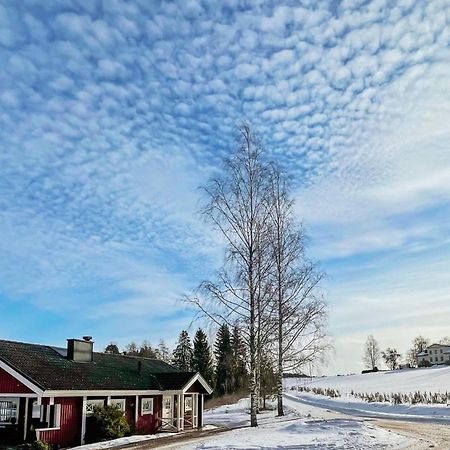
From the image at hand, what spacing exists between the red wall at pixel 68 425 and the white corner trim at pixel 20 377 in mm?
1256

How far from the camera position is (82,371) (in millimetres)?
22500

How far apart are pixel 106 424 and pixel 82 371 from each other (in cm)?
296

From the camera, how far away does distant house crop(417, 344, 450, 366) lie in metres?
131

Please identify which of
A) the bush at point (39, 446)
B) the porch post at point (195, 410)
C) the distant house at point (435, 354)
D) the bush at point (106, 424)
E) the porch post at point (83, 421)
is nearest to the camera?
the bush at point (39, 446)

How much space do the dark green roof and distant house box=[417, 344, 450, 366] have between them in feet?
391

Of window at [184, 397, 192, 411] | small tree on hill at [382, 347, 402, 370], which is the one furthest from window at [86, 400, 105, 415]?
small tree on hill at [382, 347, 402, 370]

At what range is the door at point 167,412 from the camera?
2572 cm

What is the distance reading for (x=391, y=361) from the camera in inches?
4505

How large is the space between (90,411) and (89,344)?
4741 mm

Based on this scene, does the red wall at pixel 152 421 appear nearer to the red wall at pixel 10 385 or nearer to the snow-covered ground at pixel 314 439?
the red wall at pixel 10 385

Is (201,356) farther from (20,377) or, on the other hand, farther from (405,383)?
(20,377)

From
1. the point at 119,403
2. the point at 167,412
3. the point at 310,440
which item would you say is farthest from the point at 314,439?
the point at 167,412

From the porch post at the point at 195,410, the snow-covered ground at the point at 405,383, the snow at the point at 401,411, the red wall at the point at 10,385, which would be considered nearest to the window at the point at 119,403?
the red wall at the point at 10,385

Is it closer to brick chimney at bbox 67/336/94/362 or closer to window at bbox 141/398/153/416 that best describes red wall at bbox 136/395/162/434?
window at bbox 141/398/153/416
